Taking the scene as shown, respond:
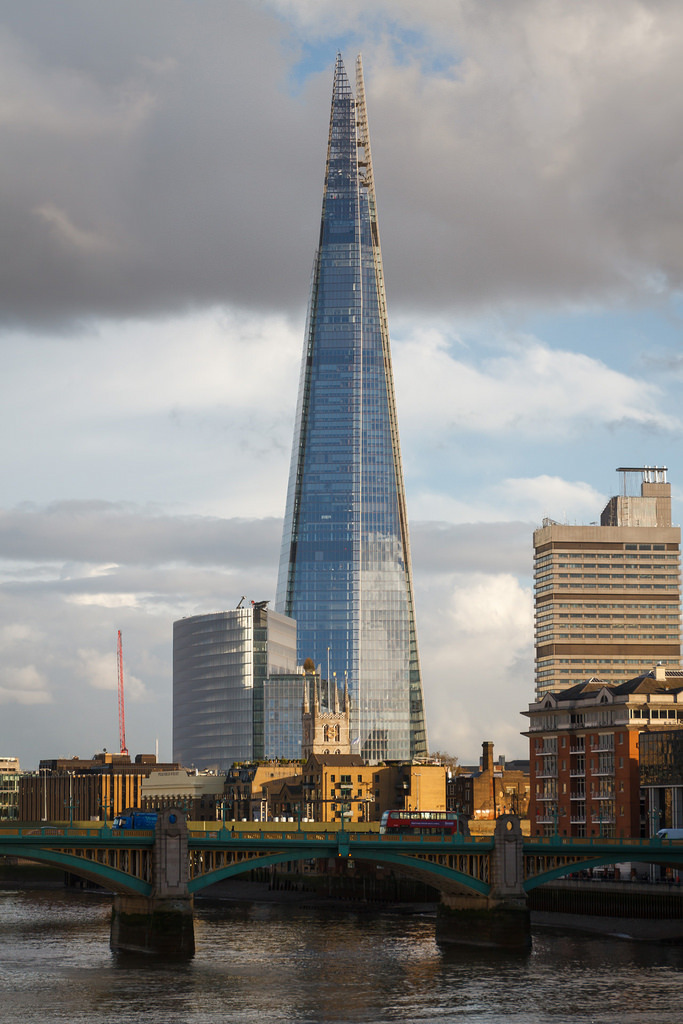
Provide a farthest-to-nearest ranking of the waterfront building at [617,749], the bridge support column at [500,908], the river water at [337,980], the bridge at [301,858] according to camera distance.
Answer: the waterfront building at [617,749] < the bridge support column at [500,908] < the bridge at [301,858] < the river water at [337,980]

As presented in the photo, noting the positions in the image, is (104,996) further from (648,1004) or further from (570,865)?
(570,865)

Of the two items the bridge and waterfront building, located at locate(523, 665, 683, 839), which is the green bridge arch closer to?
the bridge

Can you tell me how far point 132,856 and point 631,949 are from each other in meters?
40.0

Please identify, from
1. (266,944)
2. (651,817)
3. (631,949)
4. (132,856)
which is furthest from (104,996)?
(651,817)

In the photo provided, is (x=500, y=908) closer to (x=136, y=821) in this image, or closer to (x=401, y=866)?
(x=401, y=866)

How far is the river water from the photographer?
308ft

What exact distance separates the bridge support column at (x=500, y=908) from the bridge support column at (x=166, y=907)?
23.7 m

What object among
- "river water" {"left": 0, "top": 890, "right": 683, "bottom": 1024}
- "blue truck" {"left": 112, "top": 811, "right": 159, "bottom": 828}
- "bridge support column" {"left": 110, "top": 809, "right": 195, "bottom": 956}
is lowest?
"river water" {"left": 0, "top": 890, "right": 683, "bottom": 1024}

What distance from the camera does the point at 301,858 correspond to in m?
131

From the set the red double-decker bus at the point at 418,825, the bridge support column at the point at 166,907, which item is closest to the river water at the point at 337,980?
the bridge support column at the point at 166,907

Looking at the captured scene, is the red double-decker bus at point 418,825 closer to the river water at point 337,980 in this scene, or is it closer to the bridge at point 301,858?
the river water at point 337,980

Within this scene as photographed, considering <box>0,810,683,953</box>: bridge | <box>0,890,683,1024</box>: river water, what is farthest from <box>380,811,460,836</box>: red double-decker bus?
<box>0,810,683,953</box>: bridge

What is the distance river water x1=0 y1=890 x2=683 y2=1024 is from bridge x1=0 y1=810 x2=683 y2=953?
11.4 ft

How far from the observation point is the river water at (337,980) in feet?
308
